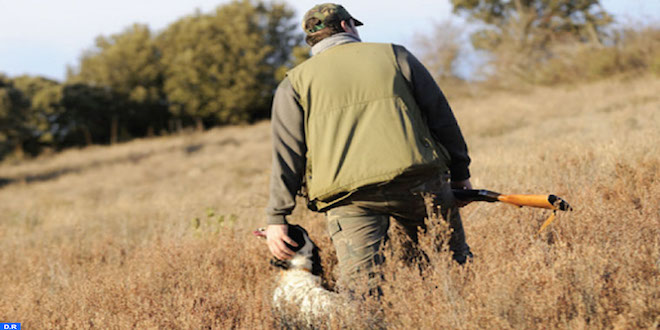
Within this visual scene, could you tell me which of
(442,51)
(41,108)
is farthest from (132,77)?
(442,51)

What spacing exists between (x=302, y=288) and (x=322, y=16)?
1.46 metres

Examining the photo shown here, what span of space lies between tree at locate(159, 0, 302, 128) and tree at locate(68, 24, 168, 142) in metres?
1.48

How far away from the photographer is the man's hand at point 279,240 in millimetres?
2523

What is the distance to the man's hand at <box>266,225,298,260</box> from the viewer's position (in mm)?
2523

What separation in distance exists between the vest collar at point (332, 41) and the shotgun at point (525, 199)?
1001 mm

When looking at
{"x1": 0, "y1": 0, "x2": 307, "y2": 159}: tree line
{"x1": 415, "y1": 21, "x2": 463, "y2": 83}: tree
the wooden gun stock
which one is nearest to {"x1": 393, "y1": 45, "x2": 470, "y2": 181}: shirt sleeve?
the wooden gun stock

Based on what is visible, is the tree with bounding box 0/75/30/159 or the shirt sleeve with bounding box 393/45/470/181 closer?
the shirt sleeve with bounding box 393/45/470/181

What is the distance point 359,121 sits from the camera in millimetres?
2303

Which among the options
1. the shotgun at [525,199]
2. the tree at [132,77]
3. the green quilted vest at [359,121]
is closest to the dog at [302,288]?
the green quilted vest at [359,121]

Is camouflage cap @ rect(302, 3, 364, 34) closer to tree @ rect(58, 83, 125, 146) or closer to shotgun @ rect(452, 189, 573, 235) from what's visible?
shotgun @ rect(452, 189, 573, 235)

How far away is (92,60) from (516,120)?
111 feet

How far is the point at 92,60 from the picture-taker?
3650 cm

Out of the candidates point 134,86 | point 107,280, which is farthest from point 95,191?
point 134,86

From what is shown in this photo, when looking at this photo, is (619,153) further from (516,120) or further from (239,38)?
(239,38)
